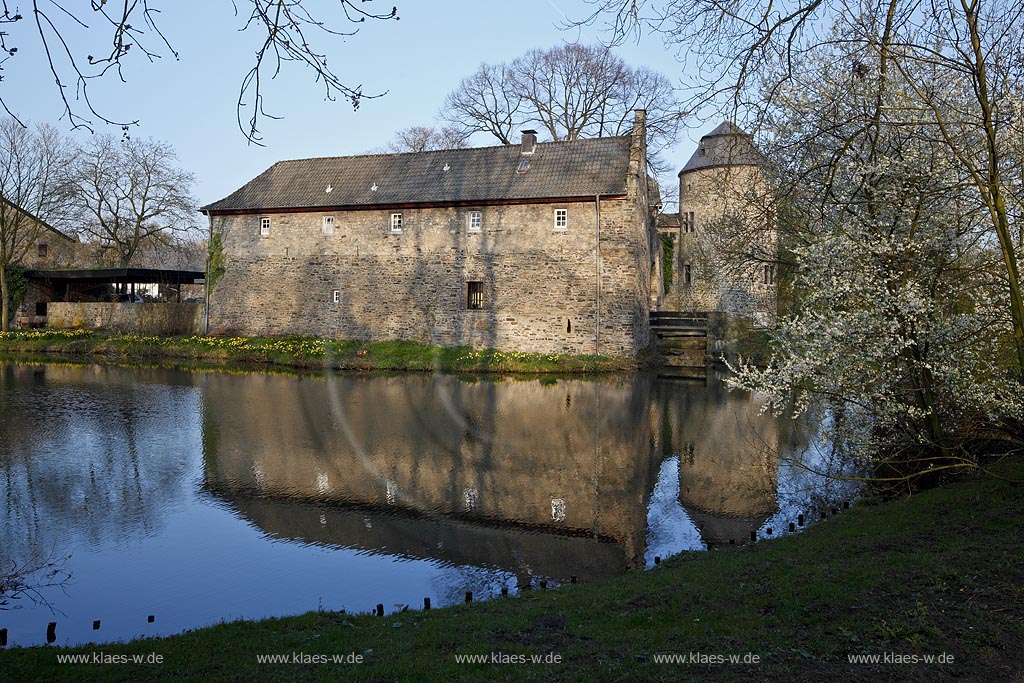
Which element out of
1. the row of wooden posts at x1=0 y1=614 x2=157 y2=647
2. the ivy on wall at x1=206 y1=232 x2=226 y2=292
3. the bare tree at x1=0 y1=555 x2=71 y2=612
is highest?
the ivy on wall at x1=206 y1=232 x2=226 y2=292

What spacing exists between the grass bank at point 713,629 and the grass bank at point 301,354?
17.1 metres

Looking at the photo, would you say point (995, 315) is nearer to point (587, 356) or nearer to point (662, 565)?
point (662, 565)

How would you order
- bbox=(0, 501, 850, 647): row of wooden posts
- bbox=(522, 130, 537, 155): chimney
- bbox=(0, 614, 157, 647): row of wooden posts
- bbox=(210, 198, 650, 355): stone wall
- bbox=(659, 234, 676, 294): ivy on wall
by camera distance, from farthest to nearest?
bbox=(659, 234, 676, 294): ivy on wall < bbox=(522, 130, 537, 155): chimney < bbox=(210, 198, 650, 355): stone wall < bbox=(0, 501, 850, 647): row of wooden posts < bbox=(0, 614, 157, 647): row of wooden posts

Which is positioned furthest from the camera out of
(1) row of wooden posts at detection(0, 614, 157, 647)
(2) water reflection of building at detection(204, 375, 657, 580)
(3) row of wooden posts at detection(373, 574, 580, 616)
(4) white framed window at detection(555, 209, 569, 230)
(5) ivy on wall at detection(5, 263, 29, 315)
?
(5) ivy on wall at detection(5, 263, 29, 315)

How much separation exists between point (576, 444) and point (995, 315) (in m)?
6.47

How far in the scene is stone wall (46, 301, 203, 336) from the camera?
96.7 ft

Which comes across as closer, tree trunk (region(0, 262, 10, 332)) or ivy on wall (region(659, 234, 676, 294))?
tree trunk (region(0, 262, 10, 332))

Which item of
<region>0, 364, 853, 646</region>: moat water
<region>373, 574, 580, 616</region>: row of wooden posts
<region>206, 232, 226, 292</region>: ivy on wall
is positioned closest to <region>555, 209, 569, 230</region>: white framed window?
<region>0, 364, 853, 646</region>: moat water

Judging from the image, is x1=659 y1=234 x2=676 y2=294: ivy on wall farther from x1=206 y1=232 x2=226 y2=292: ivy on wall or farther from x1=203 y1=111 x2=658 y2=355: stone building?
x1=206 y1=232 x2=226 y2=292: ivy on wall

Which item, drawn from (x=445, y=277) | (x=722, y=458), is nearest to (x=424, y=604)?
(x=722, y=458)

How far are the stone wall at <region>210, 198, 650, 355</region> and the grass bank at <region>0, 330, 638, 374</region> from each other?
86 cm

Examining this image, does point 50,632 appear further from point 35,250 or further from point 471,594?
point 35,250

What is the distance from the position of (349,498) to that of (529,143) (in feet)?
64.4

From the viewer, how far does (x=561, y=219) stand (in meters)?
24.5
